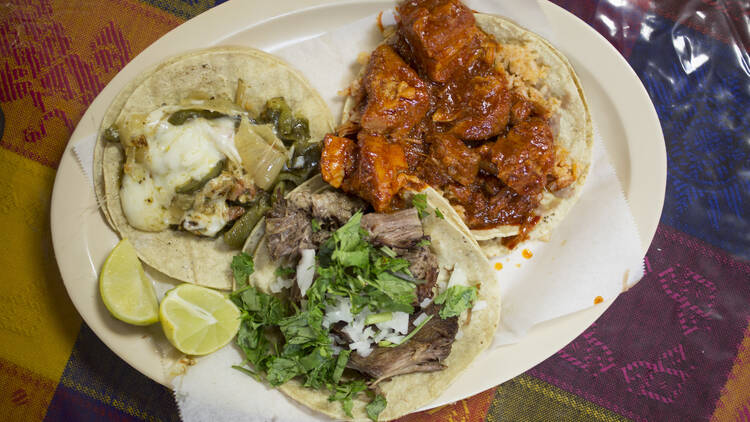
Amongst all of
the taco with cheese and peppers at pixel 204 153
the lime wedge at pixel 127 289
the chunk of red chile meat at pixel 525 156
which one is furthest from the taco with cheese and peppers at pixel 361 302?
the lime wedge at pixel 127 289

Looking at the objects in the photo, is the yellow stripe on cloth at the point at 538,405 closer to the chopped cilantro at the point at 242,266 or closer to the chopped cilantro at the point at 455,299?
the chopped cilantro at the point at 455,299

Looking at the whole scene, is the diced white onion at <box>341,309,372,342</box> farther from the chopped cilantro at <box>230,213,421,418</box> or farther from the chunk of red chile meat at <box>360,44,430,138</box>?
the chunk of red chile meat at <box>360,44,430,138</box>

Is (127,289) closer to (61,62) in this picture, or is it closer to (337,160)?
(337,160)

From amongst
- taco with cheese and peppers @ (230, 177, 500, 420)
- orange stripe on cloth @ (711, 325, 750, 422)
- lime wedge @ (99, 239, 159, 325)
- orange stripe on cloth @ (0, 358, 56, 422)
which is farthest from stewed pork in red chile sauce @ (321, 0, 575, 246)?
orange stripe on cloth @ (0, 358, 56, 422)

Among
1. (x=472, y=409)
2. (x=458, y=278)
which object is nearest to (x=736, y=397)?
(x=472, y=409)

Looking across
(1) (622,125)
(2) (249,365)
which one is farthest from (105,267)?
(1) (622,125)

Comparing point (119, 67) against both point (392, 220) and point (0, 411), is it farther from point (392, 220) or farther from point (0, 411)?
point (0, 411)
